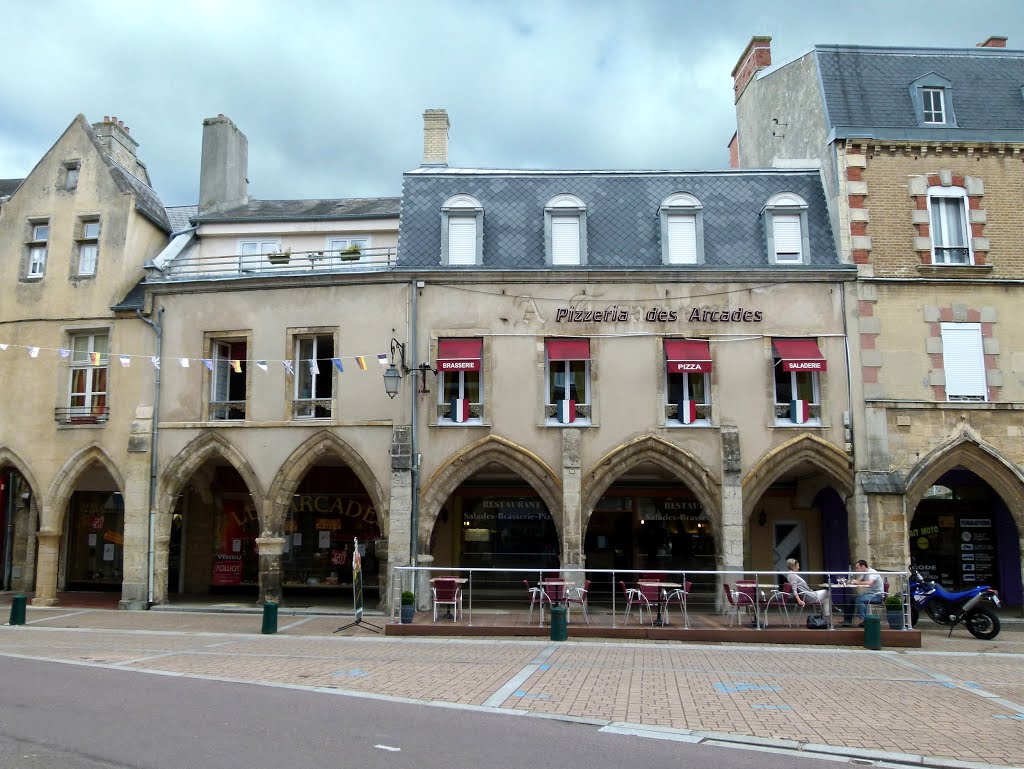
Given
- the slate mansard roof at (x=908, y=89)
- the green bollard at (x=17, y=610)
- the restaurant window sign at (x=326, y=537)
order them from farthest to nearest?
the restaurant window sign at (x=326, y=537) < the slate mansard roof at (x=908, y=89) < the green bollard at (x=17, y=610)

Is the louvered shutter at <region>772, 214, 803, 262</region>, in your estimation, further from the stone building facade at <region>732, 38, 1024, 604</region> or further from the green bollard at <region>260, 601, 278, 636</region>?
the green bollard at <region>260, 601, 278, 636</region>

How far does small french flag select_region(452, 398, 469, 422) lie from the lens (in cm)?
1845

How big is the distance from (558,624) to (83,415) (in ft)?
41.3

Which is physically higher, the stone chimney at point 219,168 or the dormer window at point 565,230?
the stone chimney at point 219,168

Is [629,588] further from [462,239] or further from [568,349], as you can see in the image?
[462,239]

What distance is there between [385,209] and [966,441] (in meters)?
14.5

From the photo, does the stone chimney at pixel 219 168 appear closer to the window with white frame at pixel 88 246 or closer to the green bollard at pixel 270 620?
the window with white frame at pixel 88 246

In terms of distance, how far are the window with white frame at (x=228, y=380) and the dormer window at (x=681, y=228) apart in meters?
9.83

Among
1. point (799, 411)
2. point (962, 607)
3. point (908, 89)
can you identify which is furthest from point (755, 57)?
point (962, 607)

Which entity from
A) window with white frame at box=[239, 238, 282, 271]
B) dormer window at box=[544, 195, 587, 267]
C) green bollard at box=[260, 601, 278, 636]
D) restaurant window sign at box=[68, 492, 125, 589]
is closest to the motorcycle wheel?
dormer window at box=[544, 195, 587, 267]

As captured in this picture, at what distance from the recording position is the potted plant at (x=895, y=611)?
14.6 meters

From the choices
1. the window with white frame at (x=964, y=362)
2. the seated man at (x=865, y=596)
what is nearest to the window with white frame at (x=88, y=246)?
the seated man at (x=865, y=596)

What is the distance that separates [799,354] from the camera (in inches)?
715

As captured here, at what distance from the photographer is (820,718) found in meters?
8.88
